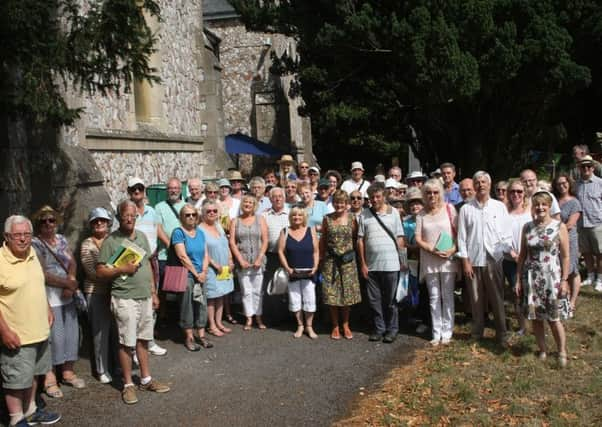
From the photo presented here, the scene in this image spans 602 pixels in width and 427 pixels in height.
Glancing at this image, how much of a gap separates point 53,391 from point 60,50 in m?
2.97

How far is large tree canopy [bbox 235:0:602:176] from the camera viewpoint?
10.6 meters

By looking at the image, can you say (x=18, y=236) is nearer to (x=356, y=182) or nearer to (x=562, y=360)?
(x=562, y=360)

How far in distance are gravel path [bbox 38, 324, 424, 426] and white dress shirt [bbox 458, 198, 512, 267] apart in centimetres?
123

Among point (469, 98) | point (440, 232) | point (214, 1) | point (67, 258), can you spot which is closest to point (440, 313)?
point (440, 232)

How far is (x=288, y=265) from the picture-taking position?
23.3 feet

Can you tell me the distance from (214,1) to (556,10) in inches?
707

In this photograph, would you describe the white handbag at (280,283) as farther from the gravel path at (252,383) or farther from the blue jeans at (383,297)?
the blue jeans at (383,297)

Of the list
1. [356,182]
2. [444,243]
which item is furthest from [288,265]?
[356,182]

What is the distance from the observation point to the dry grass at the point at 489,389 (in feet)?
15.6

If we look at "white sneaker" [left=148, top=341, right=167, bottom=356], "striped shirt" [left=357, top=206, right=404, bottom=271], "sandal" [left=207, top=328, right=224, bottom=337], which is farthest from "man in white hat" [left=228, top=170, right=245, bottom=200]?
"white sneaker" [left=148, top=341, right=167, bottom=356]

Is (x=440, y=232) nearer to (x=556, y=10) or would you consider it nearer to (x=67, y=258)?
(x=67, y=258)

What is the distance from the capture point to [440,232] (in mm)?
6574

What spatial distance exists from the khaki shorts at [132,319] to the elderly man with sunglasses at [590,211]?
21.0ft

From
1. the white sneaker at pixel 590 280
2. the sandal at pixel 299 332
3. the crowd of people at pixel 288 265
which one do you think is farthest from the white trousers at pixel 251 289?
the white sneaker at pixel 590 280
